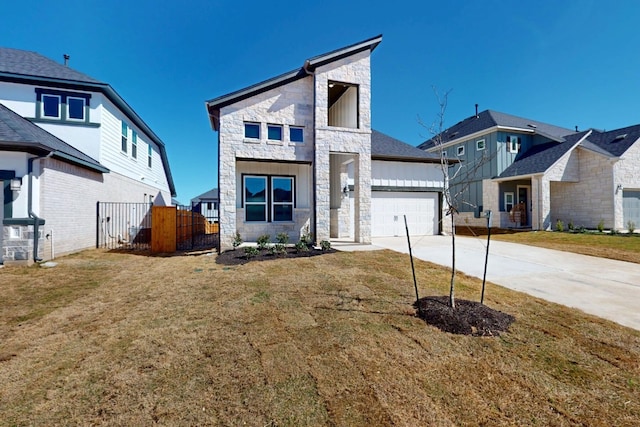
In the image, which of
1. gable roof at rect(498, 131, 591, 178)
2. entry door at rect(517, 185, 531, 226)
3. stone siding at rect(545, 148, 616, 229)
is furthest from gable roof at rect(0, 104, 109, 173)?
entry door at rect(517, 185, 531, 226)

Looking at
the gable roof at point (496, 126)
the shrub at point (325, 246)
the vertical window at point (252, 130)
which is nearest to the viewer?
the shrub at point (325, 246)

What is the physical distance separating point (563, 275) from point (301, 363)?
24.5 ft

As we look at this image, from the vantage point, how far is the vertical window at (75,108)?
1148cm

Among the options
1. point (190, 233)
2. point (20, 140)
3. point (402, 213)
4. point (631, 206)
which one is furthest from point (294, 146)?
point (631, 206)

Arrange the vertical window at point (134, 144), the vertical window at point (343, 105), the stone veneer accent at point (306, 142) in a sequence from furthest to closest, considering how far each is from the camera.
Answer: the vertical window at point (134, 144)
the vertical window at point (343, 105)
the stone veneer accent at point (306, 142)

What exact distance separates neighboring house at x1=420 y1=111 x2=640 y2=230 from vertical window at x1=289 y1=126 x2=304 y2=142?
7878mm

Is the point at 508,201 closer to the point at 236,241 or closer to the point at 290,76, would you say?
the point at 290,76

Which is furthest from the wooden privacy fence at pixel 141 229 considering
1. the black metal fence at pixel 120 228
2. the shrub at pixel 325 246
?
the shrub at pixel 325 246

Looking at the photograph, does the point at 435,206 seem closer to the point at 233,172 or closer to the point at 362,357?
the point at 233,172

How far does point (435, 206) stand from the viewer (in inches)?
584

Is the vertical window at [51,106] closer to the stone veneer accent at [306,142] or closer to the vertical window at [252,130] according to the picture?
the stone veneer accent at [306,142]

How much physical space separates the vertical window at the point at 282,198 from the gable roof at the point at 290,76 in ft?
11.6

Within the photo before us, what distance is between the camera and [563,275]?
6.77 metres

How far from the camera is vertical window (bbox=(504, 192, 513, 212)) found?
19172mm
